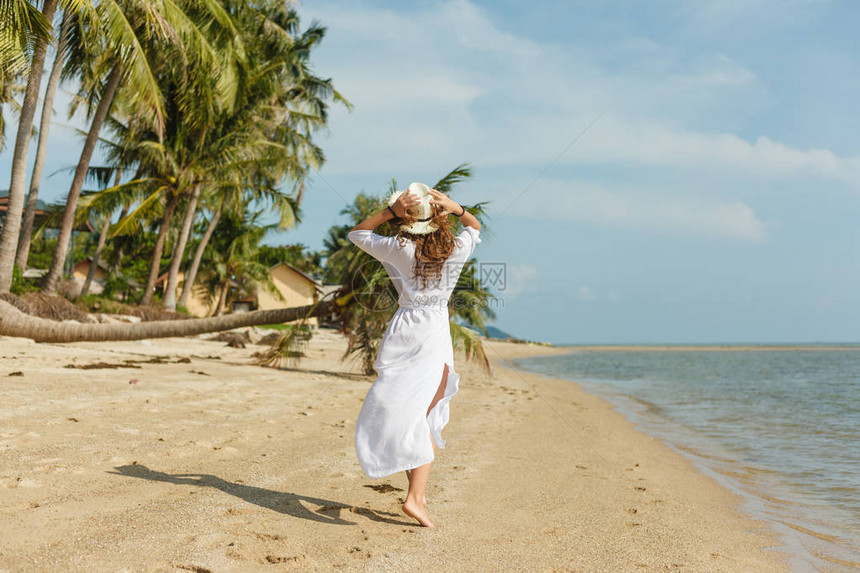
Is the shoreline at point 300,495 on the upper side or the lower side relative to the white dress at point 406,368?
lower

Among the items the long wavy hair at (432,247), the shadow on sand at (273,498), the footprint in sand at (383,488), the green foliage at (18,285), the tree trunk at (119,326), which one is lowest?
the shadow on sand at (273,498)

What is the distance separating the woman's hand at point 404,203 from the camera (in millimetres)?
3221

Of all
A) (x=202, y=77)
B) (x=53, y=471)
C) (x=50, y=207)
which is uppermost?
(x=202, y=77)

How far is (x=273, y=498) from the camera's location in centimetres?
357

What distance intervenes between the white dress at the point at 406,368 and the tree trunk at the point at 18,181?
1016 cm

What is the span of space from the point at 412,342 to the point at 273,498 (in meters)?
1.29

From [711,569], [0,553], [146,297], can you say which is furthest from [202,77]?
[711,569]

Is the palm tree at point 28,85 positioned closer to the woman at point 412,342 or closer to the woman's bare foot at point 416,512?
the woman at point 412,342

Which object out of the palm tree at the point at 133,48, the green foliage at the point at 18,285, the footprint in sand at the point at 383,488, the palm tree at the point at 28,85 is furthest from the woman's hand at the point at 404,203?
the green foliage at the point at 18,285

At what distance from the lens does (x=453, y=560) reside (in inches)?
109

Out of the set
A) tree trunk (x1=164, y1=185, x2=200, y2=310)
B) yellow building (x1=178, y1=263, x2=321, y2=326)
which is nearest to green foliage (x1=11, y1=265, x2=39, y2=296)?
tree trunk (x1=164, y1=185, x2=200, y2=310)

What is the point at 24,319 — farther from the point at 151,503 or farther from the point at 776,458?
the point at 776,458

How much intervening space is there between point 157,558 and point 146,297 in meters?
19.4

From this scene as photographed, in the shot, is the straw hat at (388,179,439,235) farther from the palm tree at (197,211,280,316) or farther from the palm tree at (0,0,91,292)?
the palm tree at (197,211,280,316)
